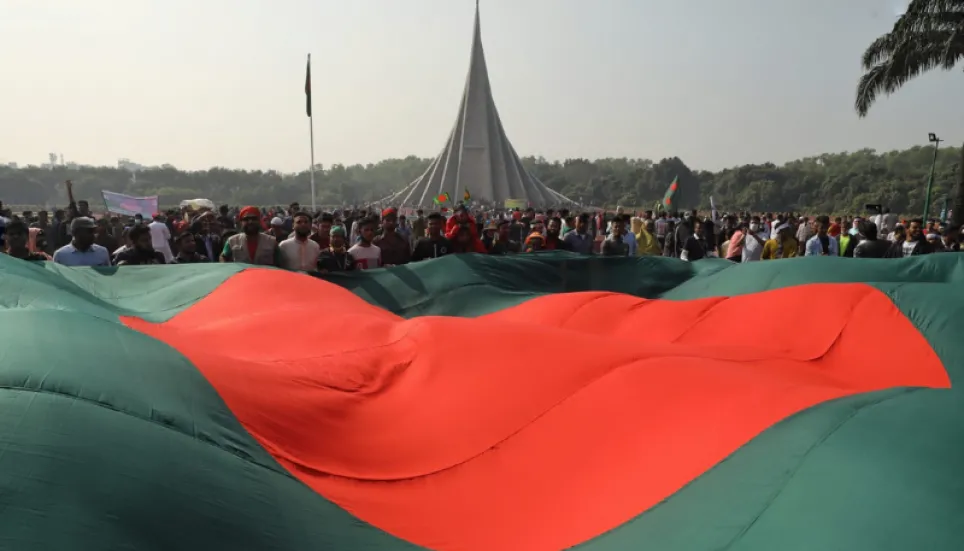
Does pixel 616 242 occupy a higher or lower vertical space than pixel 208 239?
higher

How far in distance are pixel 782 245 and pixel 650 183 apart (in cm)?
7490

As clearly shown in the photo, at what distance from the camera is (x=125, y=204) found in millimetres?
16172

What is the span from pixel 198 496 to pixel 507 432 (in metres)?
1.49

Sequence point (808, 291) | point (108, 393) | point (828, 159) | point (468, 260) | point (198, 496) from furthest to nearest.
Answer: point (828, 159) → point (468, 260) → point (808, 291) → point (108, 393) → point (198, 496)

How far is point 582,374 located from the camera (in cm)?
349

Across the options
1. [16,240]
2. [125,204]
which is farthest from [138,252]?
[125,204]

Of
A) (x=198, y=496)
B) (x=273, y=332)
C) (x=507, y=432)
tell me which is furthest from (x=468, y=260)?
(x=198, y=496)

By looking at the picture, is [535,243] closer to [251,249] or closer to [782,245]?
[251,249]

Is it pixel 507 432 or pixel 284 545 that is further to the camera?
pixel 507 432

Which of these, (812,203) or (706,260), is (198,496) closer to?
(706,260)

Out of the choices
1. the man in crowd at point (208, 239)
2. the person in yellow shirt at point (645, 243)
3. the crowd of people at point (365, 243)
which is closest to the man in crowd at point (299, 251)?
the crowd of people at point (365, 243)

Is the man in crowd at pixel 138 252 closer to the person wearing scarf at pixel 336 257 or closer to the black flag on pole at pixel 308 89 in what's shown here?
the person wearing scarf at pixel 336 257

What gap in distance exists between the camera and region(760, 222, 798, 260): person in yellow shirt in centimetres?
855

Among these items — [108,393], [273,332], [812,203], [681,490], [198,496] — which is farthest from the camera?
[812,203]
